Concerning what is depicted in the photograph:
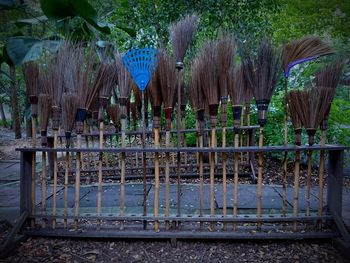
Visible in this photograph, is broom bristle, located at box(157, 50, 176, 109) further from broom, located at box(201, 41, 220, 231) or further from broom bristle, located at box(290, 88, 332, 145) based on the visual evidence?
broom bristle, located at box(290, 88, 332, 145)

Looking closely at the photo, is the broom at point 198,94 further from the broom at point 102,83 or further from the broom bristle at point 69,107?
the broom bristle at point 69,107

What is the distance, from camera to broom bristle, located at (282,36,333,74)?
248cm

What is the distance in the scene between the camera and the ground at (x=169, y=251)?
235 centimetres

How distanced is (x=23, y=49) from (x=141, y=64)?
3.89ft

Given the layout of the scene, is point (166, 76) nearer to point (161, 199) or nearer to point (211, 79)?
point (211, 79)

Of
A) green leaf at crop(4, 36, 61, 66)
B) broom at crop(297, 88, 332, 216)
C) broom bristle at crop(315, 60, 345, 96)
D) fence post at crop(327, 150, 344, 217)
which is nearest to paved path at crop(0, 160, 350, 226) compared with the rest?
fence post at crop(327, 150, 344, 217)

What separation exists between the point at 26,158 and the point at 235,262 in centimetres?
200

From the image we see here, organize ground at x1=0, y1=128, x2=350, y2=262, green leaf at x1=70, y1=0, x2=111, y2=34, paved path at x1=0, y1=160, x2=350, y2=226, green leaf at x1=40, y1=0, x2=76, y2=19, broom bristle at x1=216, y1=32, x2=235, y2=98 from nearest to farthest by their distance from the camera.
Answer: ground at x1=0, y1=128, x2=350, y2=262
broom bristle at x1=216, y1=32, x2=235, y2=98
green leaf at x1=70, y1=0, x2=111, y2=34
green leaf at x1=40, y1=0, x2=76, y2=19
paved path at x1=0, y1=160, x2=350, y2=226

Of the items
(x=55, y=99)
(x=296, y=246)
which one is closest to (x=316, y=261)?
(x=296, y=246)

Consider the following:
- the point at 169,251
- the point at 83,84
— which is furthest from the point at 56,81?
the point at 169,251

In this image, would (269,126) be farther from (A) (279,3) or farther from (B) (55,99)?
(B) (55,99)

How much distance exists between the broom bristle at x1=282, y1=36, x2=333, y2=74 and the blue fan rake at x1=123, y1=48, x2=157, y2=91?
1122 millimetres

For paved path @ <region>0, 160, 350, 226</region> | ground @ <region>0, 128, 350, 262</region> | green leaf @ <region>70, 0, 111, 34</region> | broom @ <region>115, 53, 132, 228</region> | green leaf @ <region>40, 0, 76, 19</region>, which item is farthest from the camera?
paved path @ <region>0, 160, 350, 226</region>

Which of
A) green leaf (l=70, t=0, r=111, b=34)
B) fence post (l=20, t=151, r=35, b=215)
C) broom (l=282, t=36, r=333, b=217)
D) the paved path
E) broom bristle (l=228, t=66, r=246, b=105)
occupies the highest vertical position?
green leaf (l=70, t=0, r=111, b=34)
